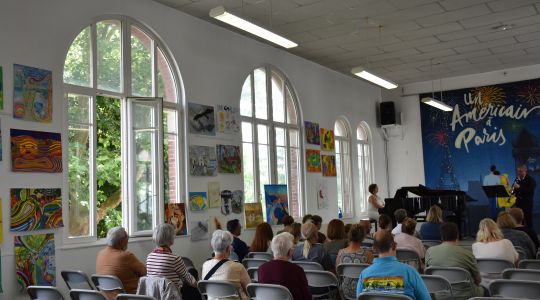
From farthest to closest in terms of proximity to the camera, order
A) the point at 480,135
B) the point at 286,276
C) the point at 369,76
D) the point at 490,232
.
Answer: the point at 480,135, the point at 369,76, the point at 490,232, the point at 286,276

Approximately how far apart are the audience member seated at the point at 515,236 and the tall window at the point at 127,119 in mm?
4482

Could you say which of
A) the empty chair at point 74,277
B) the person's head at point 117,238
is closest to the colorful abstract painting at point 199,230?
the empty chair at point 74,277

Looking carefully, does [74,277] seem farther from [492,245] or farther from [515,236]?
[515,236]

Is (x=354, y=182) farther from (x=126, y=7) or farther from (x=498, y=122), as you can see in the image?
(x=126, y=7)

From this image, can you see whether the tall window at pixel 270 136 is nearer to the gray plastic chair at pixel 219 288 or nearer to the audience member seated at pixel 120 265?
the audience member seated at pixel 120 265

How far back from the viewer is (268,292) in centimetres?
394

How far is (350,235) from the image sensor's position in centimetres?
519

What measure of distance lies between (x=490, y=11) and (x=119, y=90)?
6.38 m

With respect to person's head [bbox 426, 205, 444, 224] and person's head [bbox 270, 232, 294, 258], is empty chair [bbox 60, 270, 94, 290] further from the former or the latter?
person's head [bbox 426, 205, 444, 224]

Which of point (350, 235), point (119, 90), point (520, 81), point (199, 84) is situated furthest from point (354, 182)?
point (350, 235)

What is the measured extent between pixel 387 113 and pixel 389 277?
39.9ft

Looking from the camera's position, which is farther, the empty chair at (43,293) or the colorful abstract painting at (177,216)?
the colorful abstract painting at (177,216)

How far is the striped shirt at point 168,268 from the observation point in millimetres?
4508

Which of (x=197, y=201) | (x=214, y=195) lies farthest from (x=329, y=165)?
(x=197, y=201)
